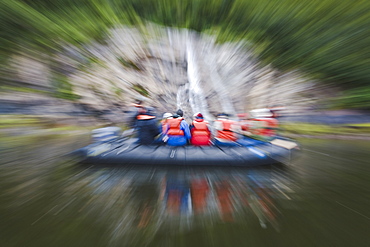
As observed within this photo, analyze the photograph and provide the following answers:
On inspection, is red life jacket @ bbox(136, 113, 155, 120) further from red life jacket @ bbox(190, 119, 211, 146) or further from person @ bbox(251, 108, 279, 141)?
person @ bbox(251, 108, 279, 141)

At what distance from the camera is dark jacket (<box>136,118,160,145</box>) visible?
3986 millimetres

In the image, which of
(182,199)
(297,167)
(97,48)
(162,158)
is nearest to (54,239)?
(182,199)

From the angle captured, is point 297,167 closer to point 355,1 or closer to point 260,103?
point 355,1

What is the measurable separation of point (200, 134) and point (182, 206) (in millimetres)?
2138

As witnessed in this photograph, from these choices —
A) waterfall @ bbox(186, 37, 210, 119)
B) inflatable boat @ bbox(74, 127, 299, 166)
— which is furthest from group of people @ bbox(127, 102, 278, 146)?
waterfall @ bbox(186, 37, 210, 119)

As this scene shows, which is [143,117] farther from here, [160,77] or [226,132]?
[160,77]

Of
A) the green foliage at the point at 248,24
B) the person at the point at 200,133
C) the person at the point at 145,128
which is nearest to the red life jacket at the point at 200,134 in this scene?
the person at the point at 200,133

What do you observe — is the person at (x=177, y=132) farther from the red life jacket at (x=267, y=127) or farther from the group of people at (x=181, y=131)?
the red life jacket at (x=267, y=127)

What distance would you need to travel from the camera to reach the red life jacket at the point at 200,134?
4117mm

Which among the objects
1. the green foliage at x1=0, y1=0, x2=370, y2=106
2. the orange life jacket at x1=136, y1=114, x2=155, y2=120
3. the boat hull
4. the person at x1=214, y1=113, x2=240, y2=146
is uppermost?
the green foliage at x1=0, y1=0, x2=370, y2=106

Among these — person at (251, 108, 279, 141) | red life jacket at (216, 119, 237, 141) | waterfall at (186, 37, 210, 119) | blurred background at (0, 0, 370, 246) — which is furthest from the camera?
waterfall at (186, 37, 210, 119)

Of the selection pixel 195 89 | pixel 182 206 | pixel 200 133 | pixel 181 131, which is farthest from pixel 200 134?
pixel 195 89

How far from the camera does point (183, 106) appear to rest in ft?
45.1

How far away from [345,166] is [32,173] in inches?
221
